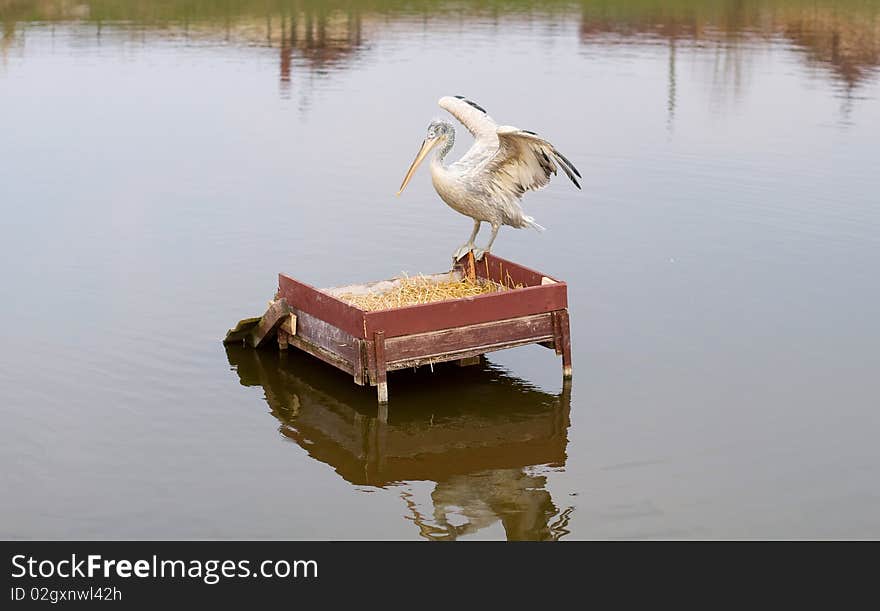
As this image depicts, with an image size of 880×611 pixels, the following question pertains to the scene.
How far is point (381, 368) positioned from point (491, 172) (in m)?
2.77

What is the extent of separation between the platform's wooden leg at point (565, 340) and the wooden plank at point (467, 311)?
100 mm

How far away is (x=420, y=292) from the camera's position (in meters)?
14.2

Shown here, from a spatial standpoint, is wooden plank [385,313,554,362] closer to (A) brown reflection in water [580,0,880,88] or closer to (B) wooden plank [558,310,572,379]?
(B) wooden plank [558,310,572,379]

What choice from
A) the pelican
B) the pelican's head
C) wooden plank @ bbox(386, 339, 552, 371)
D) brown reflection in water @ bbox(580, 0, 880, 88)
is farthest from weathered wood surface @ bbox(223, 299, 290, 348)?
brown reflection in water @ bbox(580, 0, 880, 88)

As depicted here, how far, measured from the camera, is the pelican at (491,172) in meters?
14.4

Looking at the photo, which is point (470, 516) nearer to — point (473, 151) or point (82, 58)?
point (473, 151)

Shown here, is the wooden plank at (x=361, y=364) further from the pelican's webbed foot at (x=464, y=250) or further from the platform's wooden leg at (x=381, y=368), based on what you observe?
the pelican's webbed foot at (x=464, y=250)

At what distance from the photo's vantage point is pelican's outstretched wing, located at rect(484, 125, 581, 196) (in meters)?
14.2

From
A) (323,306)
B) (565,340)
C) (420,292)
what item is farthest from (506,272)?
(323,306)

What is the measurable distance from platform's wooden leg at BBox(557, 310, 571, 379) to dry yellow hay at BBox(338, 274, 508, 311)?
80 cm

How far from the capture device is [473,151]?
49.0 ft

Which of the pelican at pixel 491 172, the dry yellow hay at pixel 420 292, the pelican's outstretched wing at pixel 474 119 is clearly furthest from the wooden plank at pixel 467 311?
the pelican's outstretched wing at pixel 474 119

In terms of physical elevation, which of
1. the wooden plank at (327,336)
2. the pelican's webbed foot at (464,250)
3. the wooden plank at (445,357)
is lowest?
the wooden plank at (445,357)

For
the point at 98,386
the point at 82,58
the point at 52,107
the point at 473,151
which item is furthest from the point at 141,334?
the point at 82,58
